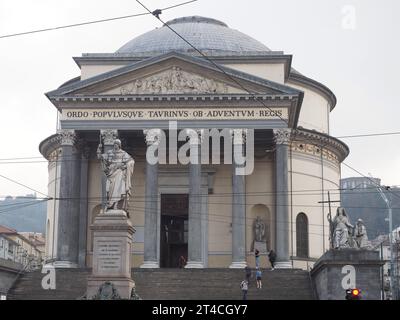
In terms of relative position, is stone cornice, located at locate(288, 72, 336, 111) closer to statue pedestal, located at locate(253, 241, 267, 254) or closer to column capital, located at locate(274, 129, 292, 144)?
column capital, located at locate(274, 129, 292, 144)

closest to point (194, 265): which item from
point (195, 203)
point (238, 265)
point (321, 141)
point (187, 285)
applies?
point (238, 265)

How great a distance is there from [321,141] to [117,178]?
32.0 metres

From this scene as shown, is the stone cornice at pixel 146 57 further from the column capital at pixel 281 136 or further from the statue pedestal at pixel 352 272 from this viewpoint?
the statue pedestal at pixel 352 272

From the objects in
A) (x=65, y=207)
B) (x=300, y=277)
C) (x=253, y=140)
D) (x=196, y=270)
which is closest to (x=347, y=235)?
(x=300, y=277)

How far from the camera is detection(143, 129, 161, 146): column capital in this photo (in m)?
45.0

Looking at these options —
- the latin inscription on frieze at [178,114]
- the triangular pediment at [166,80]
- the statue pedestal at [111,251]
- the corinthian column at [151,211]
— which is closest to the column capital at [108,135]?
the latin inscription on frieze at [178,114]

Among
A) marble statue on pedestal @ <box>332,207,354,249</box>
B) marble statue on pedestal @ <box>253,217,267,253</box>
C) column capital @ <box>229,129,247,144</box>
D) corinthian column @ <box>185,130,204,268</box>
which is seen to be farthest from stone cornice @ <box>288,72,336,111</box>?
marble statue on pedestal @ <box>332,207,354,249</box>

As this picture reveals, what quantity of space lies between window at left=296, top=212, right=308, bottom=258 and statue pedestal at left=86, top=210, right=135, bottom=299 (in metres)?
28.8

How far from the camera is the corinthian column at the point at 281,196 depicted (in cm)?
4356

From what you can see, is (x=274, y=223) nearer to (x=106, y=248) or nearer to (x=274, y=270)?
(x=274, y=270)

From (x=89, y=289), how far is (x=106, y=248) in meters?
1.37

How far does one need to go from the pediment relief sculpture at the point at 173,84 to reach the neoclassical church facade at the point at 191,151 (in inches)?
2.2

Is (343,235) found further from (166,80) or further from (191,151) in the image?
(166,80)

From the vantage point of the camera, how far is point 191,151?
148 ft
